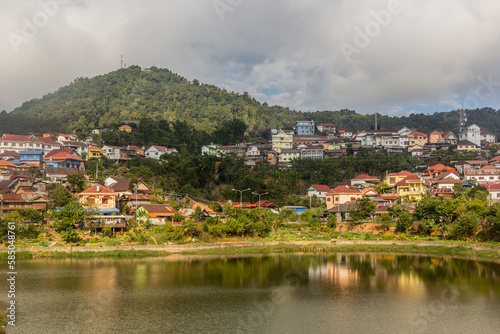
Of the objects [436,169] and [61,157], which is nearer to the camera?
[61,157]

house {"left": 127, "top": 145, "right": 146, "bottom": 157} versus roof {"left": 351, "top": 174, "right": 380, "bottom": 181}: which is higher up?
house {"left": 127, "top": 145, "right": 146, "bottom": 157}

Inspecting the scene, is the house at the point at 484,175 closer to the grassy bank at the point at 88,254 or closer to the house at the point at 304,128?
the house at the point at 304,128

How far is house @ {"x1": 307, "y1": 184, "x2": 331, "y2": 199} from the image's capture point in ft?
208

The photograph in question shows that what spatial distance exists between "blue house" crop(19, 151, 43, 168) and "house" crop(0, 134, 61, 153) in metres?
4.70

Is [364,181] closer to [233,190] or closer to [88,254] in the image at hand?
[233,190]

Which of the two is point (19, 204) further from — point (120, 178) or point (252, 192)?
point (252, 192)

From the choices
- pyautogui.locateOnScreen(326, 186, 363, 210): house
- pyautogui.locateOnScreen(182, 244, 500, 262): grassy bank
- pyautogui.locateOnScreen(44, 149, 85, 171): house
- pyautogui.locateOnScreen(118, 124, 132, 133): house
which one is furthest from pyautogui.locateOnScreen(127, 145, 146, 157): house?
pyautogui.locateOnScreen(182, 244, 500, 262): grassy bank

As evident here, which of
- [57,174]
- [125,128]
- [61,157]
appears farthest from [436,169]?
[125,128]

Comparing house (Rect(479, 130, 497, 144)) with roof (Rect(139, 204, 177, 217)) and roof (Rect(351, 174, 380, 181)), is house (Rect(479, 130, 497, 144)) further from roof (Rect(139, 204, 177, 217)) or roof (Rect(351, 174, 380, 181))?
roof (Rect(139, 204, 177, 217))

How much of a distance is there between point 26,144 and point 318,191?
1770 inches

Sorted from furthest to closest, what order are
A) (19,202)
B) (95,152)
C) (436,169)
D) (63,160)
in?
(95,152), (436,169), (63,160), (19,202)

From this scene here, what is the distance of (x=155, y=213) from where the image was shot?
45531 millimetres

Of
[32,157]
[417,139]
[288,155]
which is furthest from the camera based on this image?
[417,139]

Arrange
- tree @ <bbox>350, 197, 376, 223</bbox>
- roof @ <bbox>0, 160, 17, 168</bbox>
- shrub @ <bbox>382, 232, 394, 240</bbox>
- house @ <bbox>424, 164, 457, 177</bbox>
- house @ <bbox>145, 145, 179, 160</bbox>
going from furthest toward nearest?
house @ <bbox>145, 145, 179, 160</bbox> → house @ <bbox>424, 164, 457, 177</bbox> → roof @ <bbox>0, 160, 17, 168</bbox> → tree @ <bbox>350, 197, 376, 223</bbox> → shrub @ <bbox>382, 232, 394, 240</bbox>
